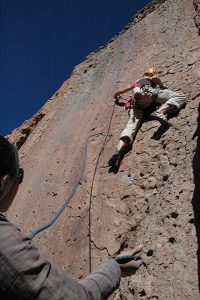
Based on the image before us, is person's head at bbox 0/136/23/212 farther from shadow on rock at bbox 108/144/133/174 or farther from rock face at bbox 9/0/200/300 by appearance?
shadow on rock at bbox 108/144/133/174

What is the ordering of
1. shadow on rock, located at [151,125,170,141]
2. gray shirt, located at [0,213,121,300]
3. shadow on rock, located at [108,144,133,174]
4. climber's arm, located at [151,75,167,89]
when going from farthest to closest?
1. climber's arm, located at [151,75,167,89]
2. shadow on rock, located at [108,144,133,174]
3. shadow on rock, located at [151,125,170,141]
4. gray shirt, located at [0,213,121,300]

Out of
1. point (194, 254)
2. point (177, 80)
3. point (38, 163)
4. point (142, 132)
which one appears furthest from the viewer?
point (38, 163)

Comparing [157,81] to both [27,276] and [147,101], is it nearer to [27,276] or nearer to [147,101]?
[147,101]

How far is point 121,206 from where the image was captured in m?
4.32

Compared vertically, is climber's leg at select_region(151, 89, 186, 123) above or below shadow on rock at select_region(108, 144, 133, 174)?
above

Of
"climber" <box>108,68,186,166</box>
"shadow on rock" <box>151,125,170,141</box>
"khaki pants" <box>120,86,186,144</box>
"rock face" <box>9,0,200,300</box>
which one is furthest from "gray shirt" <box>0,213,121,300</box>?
"khaki pants" <box>120,86,186,144</box>

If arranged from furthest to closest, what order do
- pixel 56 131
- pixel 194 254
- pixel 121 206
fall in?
pixel 56 131
pixel 121 206
pixel 194 254

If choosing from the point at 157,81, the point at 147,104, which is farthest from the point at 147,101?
the point at 157,81

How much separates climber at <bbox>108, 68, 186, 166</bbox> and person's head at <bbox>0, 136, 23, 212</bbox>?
3.52m

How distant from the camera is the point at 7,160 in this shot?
147 cm

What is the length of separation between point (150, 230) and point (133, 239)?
0.26 meters

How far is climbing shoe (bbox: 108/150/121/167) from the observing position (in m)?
5.11

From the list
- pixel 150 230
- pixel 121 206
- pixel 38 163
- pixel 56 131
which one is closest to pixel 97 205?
pixel 121 206

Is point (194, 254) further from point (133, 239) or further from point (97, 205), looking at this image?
point (97, 205)
